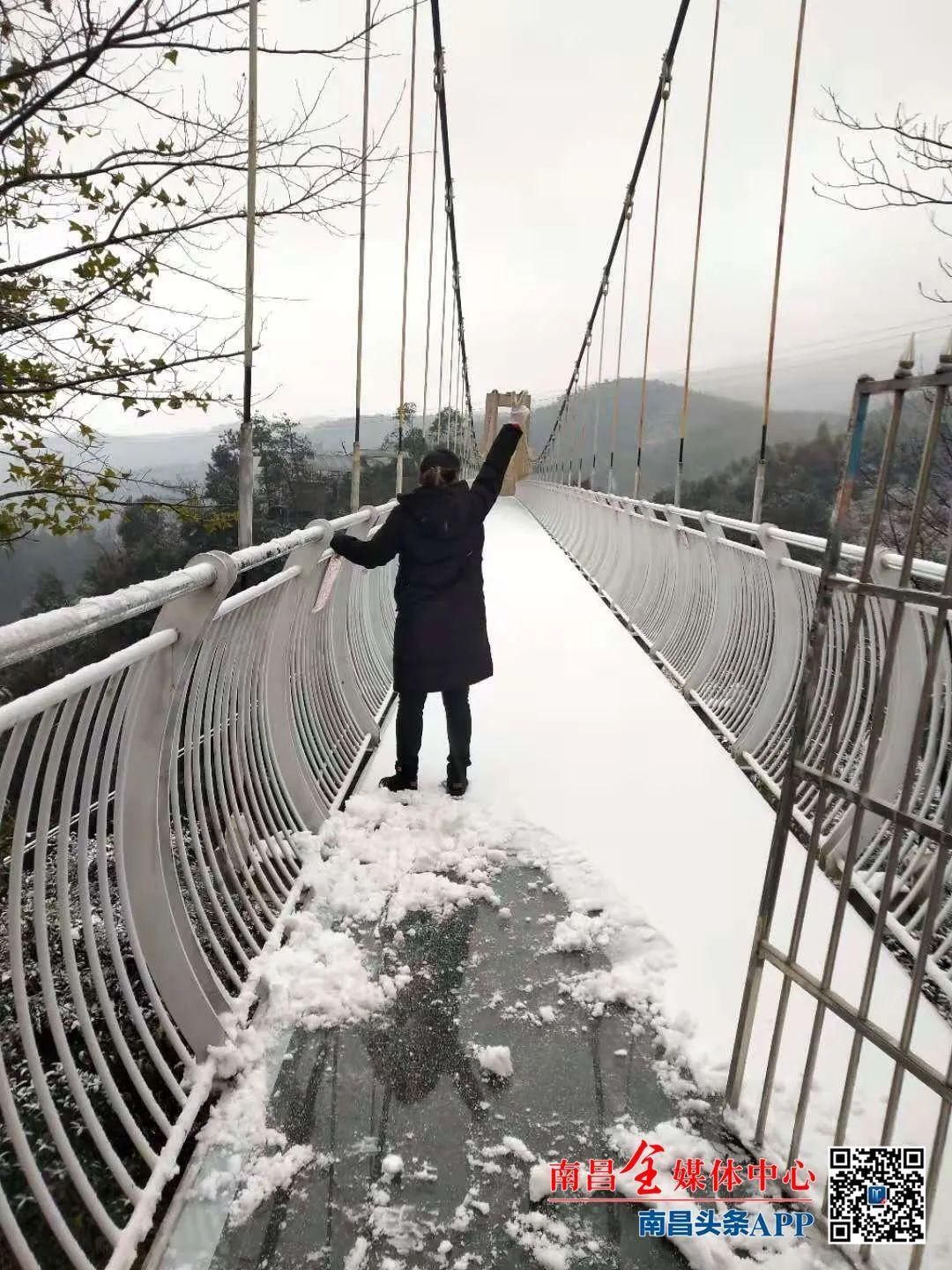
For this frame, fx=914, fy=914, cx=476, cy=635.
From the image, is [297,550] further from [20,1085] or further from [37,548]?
[37,548]

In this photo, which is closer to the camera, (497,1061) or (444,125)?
(497,1061)

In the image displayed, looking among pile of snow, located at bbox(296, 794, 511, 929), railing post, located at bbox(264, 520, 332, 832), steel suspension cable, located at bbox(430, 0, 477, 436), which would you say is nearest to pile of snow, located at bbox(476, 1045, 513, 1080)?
pile of snow, located at bbox(296, 794, 511, 929)

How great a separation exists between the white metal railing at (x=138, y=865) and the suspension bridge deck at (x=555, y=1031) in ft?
0.71

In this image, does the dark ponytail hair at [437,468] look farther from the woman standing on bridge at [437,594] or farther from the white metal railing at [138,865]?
the white metal railing at [138,865]

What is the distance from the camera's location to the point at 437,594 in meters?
3.46

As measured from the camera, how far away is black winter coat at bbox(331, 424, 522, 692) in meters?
3.37

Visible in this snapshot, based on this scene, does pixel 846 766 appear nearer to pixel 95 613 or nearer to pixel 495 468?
pixel 495 468

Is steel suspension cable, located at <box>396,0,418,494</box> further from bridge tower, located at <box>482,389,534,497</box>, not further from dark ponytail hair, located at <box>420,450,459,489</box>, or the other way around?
bridge tower, located at <box>482,389,534,497</box>

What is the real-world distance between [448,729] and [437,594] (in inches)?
21.8

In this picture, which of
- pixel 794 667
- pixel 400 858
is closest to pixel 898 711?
pixel 794 667

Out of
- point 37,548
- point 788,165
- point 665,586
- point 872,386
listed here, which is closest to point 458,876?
point 872,386

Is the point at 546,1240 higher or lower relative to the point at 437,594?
lower

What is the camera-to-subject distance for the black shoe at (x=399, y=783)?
143 inches

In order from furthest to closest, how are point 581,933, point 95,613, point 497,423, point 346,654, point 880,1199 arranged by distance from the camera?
point 497,423 → point 346,654 → point 581,933 → point 880,1199 → point 95,613
